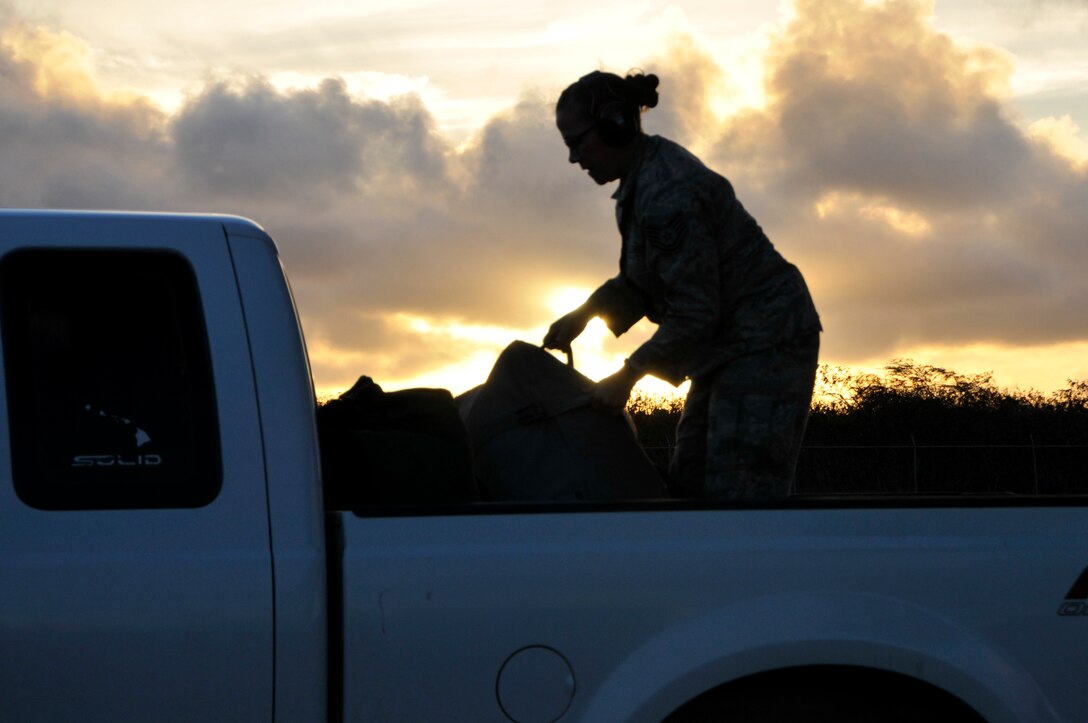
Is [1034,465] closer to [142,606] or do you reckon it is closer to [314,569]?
[314,569]

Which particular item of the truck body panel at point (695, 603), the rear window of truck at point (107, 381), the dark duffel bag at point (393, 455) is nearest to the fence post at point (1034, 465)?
the dark duffel bag at point (393, 455)

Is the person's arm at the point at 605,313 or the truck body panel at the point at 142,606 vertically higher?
the person's arm at the point at 605,313

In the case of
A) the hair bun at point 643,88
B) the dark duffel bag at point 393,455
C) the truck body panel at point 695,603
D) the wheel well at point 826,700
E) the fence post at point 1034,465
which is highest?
the fence post at point 1034,465

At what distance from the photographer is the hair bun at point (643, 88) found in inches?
163

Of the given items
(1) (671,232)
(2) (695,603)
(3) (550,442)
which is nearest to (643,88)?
(1) (671,232)

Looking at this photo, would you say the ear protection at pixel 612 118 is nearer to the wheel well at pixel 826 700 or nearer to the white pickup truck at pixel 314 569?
the white pickup truck at pixel 314 569

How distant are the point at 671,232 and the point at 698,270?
145 millimetres

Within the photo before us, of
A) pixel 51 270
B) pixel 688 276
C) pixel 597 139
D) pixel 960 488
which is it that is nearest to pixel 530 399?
pixel 688 276

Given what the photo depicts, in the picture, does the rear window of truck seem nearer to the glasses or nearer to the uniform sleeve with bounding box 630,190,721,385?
the uniform sleeve with bounding box 630,190,721,385

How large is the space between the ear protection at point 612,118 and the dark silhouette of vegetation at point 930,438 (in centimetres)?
1953

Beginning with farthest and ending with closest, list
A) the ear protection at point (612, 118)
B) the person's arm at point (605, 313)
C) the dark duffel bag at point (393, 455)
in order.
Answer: the person's arm at point (605, 313), the ear protection at point (612, 118), the dark duffel bag at point (393, 455)

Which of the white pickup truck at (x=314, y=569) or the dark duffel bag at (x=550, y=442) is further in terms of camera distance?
the dark duffel bag at (x=550, y=442)

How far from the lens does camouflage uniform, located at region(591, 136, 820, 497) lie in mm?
3863

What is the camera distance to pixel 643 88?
416cm
